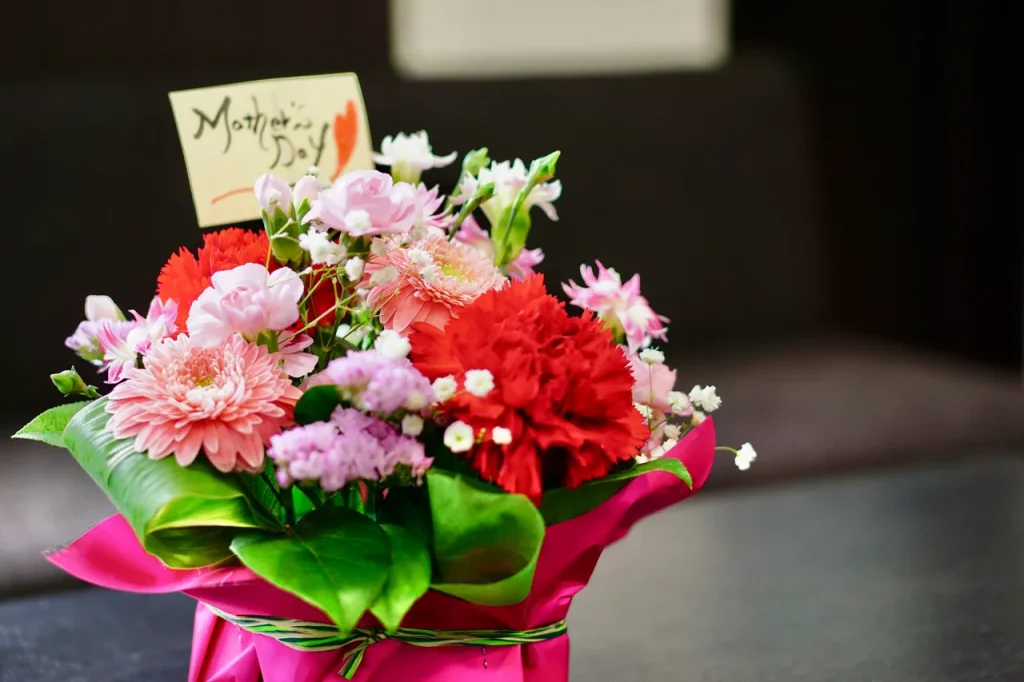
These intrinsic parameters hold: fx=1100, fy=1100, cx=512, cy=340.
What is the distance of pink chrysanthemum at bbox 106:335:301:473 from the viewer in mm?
447

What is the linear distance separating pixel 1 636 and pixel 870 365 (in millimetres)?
1746

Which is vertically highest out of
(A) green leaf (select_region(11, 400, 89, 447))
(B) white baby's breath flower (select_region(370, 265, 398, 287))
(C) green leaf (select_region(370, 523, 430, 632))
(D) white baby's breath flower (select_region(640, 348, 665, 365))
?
(B) white baby's breath flower (select_region(370, 265, 398, 287))

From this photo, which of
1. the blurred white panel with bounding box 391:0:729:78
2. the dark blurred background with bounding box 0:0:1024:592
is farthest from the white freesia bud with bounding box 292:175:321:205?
the blurred white panel with bounding box 391:0:729:78

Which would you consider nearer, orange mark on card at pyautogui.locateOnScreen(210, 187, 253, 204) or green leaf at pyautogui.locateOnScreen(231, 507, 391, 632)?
green leaf at pyautogui.locateOnScreen(231, 507, 391, 632)

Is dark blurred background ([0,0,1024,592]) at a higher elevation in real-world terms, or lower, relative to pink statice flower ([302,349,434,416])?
lower

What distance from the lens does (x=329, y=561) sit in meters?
0.44

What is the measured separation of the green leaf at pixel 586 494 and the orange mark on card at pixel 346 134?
0.30m

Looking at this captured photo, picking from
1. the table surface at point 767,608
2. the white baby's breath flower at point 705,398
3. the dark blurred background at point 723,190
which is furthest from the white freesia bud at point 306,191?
the dark blurred background at point 723,190

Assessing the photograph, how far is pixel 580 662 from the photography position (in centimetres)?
72

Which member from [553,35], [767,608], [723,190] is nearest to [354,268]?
[767,608]

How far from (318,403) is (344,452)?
4 centimetres

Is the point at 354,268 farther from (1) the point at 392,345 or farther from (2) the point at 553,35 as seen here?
(2) the point at 553,35

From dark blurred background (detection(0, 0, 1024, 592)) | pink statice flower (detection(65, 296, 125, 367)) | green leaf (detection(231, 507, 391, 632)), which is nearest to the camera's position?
green leaf (detection(231, 507, 391, 632))

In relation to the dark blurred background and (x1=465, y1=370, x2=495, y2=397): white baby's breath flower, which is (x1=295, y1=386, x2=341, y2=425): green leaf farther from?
the dark blurred background
